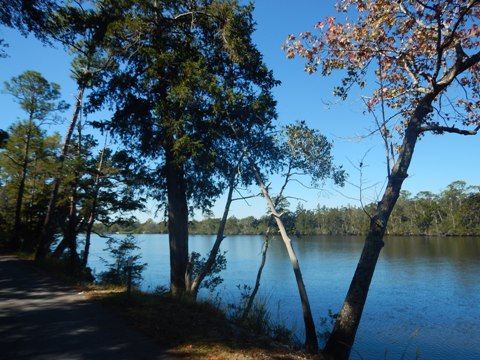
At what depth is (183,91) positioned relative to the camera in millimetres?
9523

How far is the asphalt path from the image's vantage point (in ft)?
16.5

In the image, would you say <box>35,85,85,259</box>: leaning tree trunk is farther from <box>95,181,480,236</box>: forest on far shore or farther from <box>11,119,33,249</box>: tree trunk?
<box>95,181,480,236</box>: forest on far shore

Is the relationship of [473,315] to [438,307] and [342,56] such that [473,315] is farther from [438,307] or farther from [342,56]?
[342,56]

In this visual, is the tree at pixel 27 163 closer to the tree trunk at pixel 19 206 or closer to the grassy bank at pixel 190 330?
the tree trunk at pixel 19 206

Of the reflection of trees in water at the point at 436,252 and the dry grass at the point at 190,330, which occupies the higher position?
the dry grass at the point at 190,330

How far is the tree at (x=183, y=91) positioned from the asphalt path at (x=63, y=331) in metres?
3.38

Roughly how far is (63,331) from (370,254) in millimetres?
5336

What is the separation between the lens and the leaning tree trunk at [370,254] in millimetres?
6535

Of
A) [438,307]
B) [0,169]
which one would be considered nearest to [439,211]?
[438,307]

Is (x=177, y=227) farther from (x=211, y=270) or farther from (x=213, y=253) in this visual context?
(x=211, y=270)

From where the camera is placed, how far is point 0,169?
98.2 feet

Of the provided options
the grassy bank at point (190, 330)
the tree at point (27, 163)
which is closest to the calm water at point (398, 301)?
the grassy bank at point (190, 330)

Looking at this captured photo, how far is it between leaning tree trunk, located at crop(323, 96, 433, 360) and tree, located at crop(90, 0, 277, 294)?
4466 mm

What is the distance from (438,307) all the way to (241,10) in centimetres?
1686
